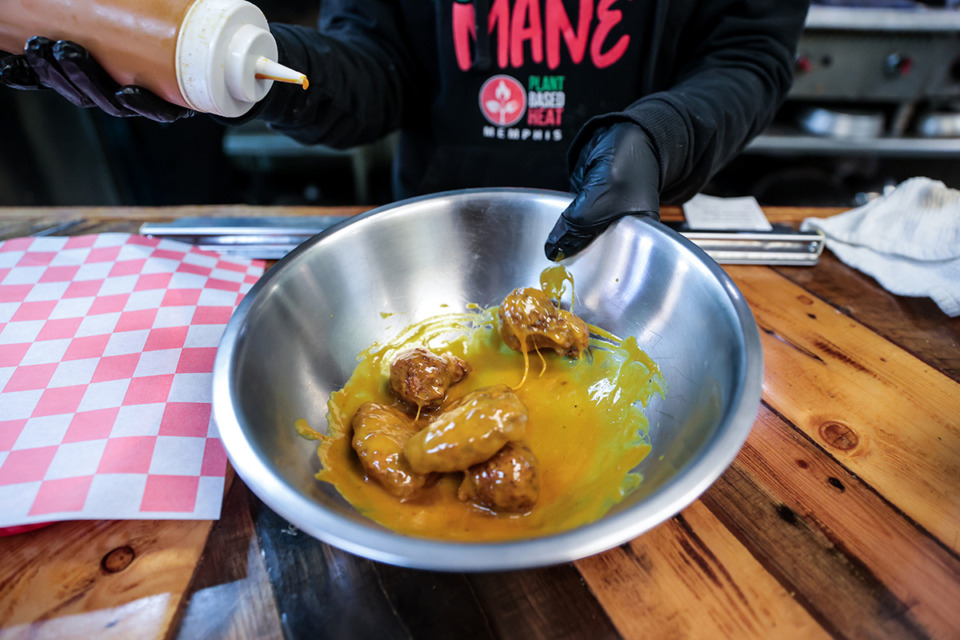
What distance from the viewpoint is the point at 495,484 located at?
35.1 inches

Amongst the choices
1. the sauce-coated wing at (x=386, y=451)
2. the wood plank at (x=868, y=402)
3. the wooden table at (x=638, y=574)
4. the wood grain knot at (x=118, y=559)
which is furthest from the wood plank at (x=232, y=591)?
the wood plank at (x=868, y=402)

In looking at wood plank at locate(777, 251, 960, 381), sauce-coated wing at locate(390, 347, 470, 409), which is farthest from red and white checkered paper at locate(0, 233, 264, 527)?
wood plank at locate(777, 251, 960, 381)

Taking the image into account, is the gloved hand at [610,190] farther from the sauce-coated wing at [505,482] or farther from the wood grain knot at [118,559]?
the wood grain knot at [118,559]

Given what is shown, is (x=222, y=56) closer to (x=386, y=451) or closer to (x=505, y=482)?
(x=386, y=451)

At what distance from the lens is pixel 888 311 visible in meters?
1.46

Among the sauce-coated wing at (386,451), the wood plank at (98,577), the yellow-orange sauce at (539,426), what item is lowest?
the wood plank at (98,577)

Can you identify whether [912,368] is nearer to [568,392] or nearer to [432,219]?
[568,392]

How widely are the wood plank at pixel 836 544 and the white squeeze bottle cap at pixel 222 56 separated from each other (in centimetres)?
112

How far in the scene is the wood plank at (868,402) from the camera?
1.01 meters

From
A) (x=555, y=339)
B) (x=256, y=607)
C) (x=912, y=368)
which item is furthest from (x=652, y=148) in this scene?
(x=256, y=607)

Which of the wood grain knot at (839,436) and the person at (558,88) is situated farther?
the person at (558,88)

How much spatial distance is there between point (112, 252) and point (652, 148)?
1.49 metres

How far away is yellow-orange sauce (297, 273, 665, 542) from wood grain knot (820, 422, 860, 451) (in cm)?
35

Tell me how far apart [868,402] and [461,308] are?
0.95 m
